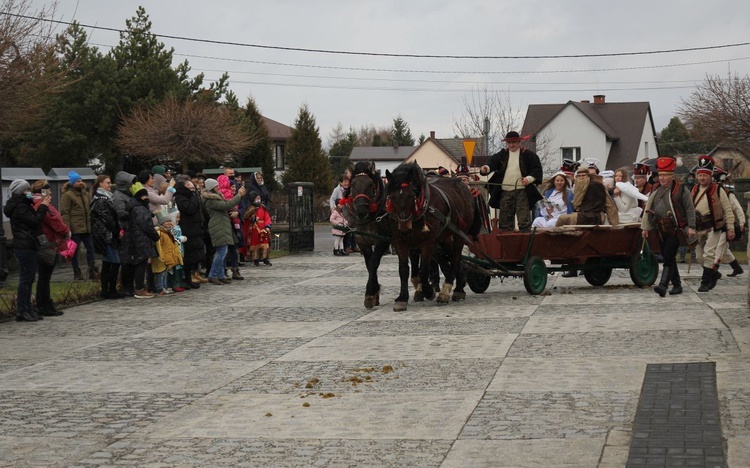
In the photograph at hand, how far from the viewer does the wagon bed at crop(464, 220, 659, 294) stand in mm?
16188

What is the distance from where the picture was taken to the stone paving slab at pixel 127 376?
372 inches

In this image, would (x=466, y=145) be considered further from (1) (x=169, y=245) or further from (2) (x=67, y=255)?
(2) (x=67, y=255)

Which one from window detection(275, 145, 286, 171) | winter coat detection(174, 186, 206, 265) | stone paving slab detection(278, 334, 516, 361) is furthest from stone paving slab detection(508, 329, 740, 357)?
window detection(275, 145, 286, 171)

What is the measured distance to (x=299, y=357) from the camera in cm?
1090

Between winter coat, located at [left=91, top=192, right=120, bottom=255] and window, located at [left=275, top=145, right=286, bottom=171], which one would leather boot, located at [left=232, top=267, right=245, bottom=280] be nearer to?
winter coat, located at [left=91, top=192, right=120, bottom=255]

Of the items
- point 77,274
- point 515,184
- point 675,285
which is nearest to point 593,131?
point 77,274

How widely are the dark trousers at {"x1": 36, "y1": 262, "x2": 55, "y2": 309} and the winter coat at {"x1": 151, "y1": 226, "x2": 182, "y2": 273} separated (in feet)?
9.20

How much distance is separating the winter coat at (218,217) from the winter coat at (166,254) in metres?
1.65

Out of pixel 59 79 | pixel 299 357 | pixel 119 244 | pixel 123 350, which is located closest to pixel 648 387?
pixel 299 357

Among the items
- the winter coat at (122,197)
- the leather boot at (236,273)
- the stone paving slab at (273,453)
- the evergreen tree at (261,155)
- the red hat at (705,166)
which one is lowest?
the leather boot at (236,273)

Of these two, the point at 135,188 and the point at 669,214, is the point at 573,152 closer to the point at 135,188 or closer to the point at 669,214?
the point at 135,188

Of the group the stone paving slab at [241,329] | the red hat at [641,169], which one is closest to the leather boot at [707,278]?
the red hat at [641,169]

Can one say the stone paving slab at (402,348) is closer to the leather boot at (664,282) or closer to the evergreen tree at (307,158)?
the leather boot at (664,282)

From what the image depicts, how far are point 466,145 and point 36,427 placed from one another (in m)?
17.8
